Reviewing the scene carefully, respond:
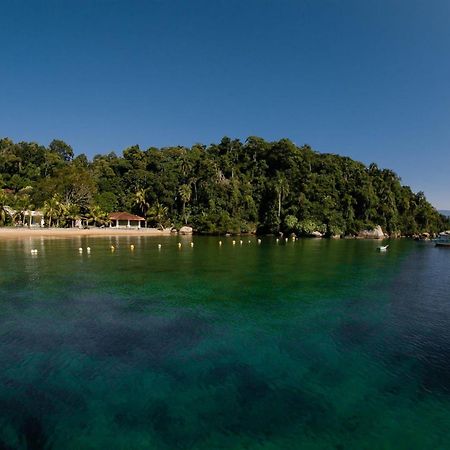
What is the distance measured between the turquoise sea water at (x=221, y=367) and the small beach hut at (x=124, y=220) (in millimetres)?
61815

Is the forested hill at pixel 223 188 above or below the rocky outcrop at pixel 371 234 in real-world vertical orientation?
above

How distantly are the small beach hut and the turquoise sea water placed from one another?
203 ft

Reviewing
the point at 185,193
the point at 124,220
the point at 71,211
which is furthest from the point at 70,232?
the point at 185,193

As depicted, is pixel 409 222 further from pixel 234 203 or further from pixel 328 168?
pixel 234 203

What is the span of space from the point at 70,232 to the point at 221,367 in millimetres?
67233

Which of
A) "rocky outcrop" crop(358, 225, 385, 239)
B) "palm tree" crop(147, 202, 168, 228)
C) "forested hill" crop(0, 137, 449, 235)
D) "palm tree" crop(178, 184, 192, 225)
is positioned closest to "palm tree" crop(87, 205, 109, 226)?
"forested hill" crop(0, 137, 449, 235)

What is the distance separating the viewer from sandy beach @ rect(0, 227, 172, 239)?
63469 mm

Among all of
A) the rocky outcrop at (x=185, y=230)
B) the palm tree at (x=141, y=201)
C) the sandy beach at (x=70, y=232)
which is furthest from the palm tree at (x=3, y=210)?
the rocky outcrop at (x=185, y=230)

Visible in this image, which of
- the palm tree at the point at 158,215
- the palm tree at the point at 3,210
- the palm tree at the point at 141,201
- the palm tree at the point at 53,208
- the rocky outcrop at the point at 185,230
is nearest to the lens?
the palm tree at the point at 3,210

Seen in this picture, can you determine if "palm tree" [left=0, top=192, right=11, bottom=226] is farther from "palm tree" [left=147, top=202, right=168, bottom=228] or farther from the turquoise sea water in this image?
the turquoise sea water

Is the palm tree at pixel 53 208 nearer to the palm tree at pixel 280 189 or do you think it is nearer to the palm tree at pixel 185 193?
the palm tree at pixel 185 193

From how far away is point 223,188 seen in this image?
9138 centimetres

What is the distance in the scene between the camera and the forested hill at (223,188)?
270 feet

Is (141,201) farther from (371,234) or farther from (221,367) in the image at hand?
(221,367)
